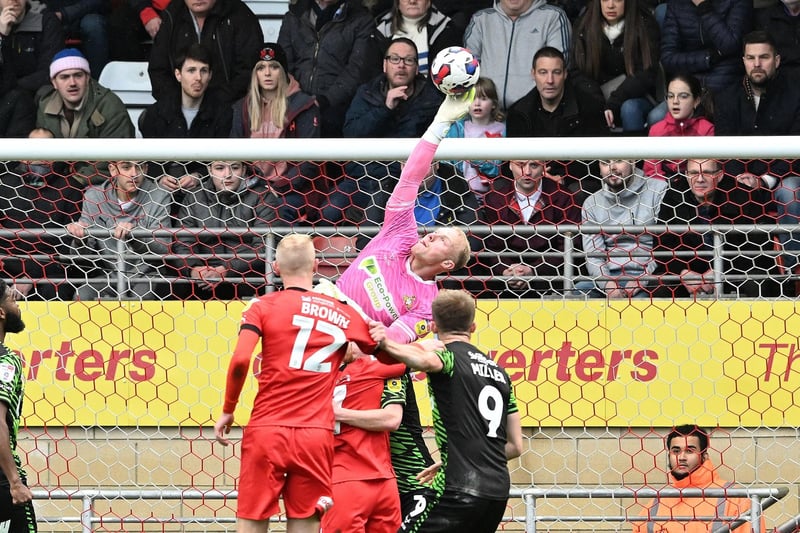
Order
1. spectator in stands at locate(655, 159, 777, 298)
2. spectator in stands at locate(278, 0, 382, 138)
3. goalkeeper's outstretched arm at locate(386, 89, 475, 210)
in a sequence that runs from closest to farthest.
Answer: goalkeeper's outstretched arm at locate(386, 89, 475, 210) → spectator in stands at locate(655, 159, 777, 298) → spectator in stands at locate(278, 0, 382, 138)

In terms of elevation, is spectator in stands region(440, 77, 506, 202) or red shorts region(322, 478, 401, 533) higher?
spectator in stands region(440, 77, 506, 202)

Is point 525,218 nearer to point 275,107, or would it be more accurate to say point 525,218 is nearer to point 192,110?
point 275,107

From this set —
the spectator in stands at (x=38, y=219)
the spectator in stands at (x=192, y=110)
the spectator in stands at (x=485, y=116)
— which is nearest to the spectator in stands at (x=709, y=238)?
the spectator in stands at (x=485, y=116)

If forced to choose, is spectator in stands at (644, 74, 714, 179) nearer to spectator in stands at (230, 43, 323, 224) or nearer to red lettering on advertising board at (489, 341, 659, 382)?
red lettering on advertising board at (489, 341, 659, 382)

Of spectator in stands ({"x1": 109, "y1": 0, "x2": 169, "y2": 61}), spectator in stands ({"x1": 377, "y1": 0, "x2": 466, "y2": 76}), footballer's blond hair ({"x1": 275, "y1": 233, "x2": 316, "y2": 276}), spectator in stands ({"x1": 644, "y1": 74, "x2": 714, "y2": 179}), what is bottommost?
footballer's blond hair ({"x1": 275, "y1": 233, "x2": 316, "y2": 276})

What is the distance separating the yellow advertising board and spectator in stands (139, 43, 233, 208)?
2257 mm

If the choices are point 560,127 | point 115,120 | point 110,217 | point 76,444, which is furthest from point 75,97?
point 560,127

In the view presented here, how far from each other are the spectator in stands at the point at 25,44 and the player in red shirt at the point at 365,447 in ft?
18.2

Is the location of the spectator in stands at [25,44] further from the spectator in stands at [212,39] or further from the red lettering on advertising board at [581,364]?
the red lettering on advertising board at [581,364]

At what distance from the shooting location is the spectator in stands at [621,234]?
8.60m

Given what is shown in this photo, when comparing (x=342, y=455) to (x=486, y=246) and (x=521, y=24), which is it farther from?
(x=521, y=24)

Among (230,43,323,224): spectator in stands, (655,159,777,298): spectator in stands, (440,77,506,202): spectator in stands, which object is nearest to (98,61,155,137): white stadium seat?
(230,43,323,224): spectator in stands

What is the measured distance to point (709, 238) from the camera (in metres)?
9.32

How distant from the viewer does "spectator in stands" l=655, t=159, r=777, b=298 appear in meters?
8.53
